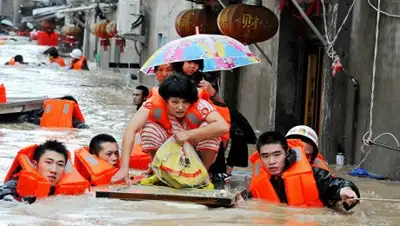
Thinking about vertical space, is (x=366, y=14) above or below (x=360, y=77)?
above

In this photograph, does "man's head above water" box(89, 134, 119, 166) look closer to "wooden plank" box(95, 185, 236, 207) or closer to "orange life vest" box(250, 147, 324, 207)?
"wooden plank" box(95, 185, 236, 207)

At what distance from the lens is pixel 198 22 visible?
1805 centimetres

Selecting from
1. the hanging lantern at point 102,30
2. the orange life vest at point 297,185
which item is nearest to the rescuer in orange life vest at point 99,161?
the orange life vest at point 297,185

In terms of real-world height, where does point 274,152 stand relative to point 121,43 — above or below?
below

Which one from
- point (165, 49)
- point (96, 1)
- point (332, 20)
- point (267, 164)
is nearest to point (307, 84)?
point (332, 20)

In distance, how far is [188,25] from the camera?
18109mm

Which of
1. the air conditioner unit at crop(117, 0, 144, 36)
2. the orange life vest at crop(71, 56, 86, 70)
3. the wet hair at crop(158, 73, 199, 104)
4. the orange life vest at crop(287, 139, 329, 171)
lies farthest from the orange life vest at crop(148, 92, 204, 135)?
the orange life vest at crop(71, 56, 86, 70)

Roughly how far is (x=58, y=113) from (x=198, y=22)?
3.12 metres

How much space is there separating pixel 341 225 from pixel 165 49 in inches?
109

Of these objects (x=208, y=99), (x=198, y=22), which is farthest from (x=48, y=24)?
(x=208, y=99)

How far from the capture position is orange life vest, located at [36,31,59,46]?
2478 inches

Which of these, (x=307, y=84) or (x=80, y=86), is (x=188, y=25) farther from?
(x=80, y=86)

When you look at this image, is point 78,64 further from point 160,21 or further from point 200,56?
point 200,56

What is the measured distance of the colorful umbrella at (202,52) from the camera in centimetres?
942
